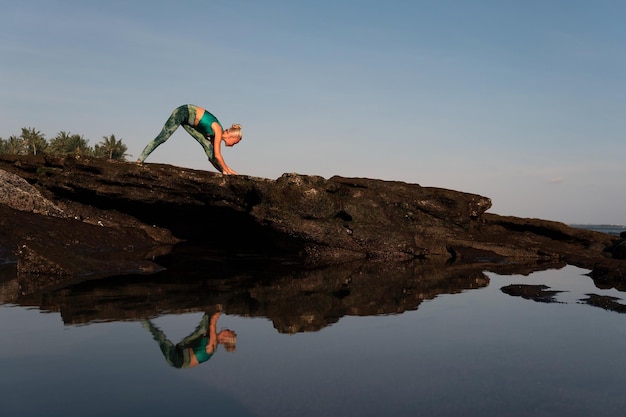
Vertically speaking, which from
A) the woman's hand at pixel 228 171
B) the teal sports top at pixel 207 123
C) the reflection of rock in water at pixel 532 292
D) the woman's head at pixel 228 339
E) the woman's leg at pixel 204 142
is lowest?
the woman's head at pixel 228 339

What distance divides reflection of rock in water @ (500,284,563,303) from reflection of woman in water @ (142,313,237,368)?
7.54 m

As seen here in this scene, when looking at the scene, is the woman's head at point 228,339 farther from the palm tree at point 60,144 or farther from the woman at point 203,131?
the palm tree at point 60,144

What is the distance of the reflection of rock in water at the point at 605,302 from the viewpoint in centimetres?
1025

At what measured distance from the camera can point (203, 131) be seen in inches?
911

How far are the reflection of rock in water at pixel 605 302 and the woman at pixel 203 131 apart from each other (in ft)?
50.5

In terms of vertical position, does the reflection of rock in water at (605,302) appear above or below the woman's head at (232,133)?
below

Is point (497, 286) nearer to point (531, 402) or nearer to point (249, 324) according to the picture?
point (249, 324)

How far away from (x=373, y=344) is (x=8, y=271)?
10975mm

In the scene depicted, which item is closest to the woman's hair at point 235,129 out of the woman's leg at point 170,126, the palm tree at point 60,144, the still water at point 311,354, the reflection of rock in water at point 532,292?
the woman's leg at point 170,126

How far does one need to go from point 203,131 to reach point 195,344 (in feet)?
57.4

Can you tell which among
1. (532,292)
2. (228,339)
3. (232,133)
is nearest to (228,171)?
(232,133)

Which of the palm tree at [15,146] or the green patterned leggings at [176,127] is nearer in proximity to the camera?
the green patterned leggings at [176,127]

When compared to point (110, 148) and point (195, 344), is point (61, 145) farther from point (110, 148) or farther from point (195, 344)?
point (195, 344)

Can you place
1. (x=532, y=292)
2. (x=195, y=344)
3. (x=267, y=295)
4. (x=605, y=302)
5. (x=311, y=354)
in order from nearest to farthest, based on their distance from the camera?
(x=311, y=354)
(x=195, y=344)
(x=605, y=302)
(x=267, y=295)
(x=532, y=292)
